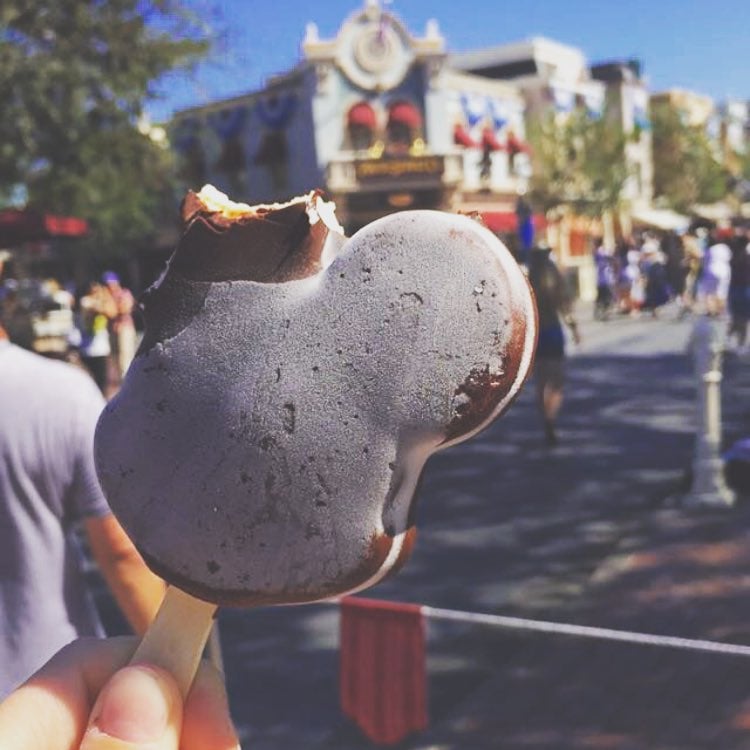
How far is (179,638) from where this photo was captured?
41.5 inches

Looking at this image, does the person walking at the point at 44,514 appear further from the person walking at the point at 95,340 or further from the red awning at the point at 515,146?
the red awning at the point at 515,146

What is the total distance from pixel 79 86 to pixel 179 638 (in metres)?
15.3

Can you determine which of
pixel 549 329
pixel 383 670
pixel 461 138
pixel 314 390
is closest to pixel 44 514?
pixel 314 390

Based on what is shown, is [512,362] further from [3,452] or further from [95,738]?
[3,452]

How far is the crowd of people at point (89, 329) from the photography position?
1087 centimetres

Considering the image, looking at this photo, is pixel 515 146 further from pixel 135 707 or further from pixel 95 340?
pixel 135 707

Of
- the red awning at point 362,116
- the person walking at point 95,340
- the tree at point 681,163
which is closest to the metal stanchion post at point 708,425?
the person walking at point 95,340

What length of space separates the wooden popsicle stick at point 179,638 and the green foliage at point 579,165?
3210 centimetres

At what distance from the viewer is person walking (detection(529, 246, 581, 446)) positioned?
745cm

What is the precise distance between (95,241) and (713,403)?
2772 centimetres

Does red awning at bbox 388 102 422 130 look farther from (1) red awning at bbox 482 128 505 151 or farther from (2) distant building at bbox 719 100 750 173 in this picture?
(2) distant building at bbox 719 100 750 173

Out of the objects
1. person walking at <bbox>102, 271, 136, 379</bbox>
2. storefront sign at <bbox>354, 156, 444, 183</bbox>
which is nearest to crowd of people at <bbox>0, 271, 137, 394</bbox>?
person walking at <bbox>102, 271, 136, 379</bbox>

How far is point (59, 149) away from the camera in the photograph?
15.6 meters

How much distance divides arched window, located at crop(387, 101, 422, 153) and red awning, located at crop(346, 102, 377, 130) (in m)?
0.59
